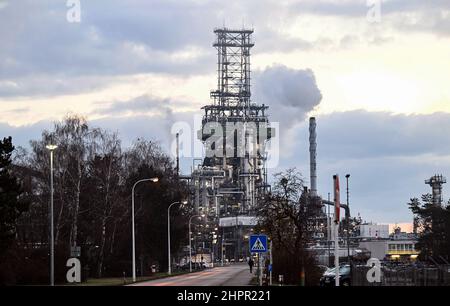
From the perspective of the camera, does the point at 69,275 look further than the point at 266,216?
Yes

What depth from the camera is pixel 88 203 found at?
88000 millimetres

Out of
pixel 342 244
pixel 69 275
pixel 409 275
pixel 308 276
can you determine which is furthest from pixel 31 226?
pixel 342 244

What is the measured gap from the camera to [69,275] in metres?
65.4

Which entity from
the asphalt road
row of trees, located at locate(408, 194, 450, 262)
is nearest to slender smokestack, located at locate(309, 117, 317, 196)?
row of trees, located at locate(408, 194, 450, 262)

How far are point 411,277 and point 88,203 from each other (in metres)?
47.8

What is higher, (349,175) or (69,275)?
(349,175)

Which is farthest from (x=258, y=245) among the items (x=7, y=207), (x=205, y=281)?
(x=205, y=281)

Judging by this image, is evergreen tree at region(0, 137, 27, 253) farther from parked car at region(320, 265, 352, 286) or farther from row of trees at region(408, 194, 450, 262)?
row of trees at region(408, 194, 450, 262)

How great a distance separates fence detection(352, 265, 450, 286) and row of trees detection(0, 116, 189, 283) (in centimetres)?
3076

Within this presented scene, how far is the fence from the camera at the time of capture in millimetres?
47125

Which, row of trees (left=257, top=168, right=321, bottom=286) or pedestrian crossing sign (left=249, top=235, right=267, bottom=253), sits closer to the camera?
pedestrian crossing sign (left=249, top=235, right=267, bottom=253)

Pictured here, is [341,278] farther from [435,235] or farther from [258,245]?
[435,235]
